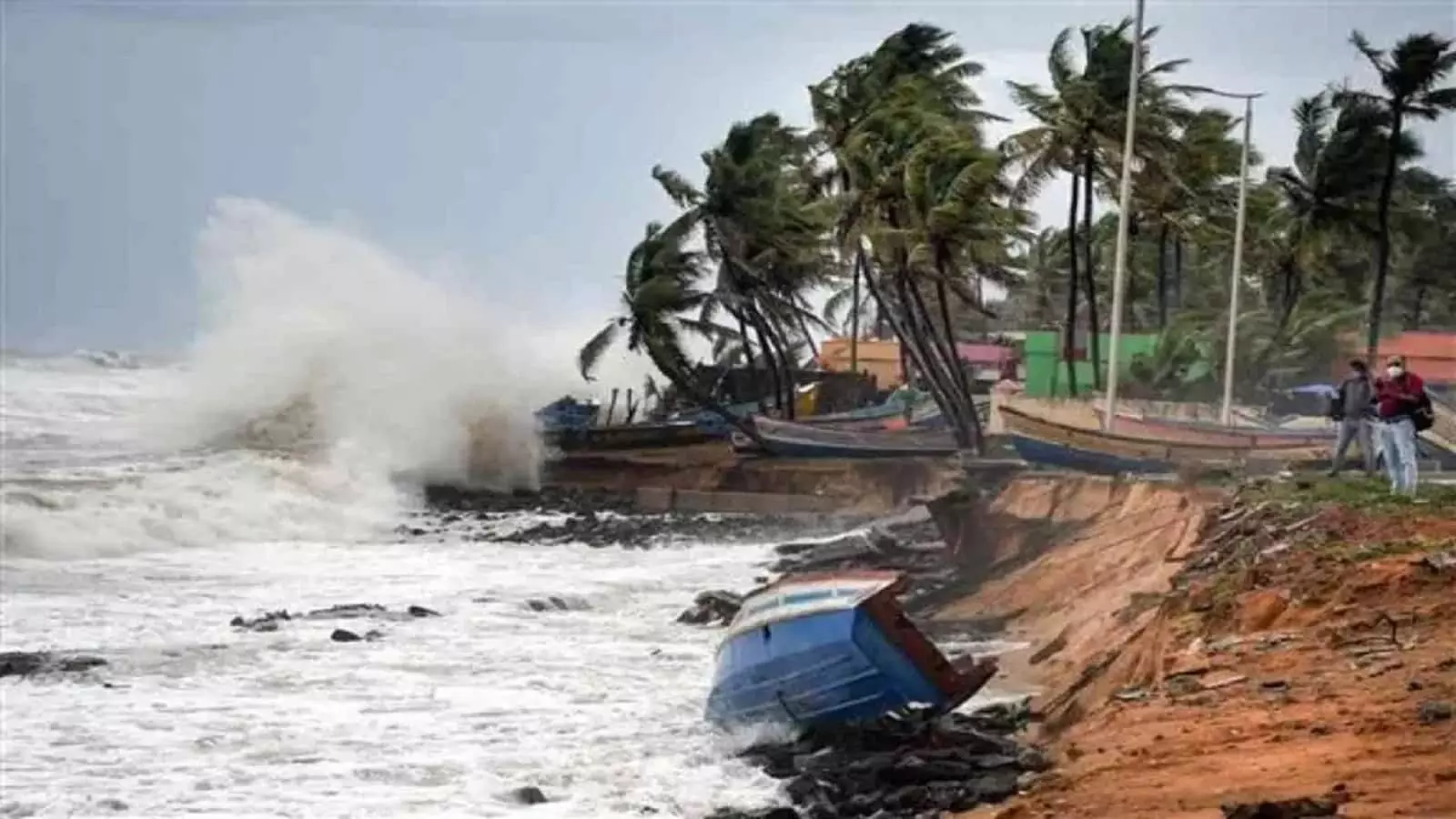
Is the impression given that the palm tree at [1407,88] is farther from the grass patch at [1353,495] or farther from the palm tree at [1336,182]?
the grass patch at [1353,495]

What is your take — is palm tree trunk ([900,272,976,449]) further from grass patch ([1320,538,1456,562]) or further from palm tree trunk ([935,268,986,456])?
grass patch ([1320,538,1456,562])

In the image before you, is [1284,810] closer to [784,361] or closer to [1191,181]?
[784,361]

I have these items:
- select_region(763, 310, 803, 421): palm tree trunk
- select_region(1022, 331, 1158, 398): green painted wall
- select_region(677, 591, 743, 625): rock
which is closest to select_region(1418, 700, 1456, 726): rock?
select_region(677, 591, 743, 625): rock

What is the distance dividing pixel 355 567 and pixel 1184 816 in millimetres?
21700

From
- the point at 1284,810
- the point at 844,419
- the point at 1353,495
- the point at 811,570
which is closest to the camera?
the point at 1284,810

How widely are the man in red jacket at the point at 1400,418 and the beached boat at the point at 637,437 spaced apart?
2731 cm

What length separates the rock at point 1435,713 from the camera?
8383mm

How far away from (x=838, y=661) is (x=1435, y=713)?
4.90 m

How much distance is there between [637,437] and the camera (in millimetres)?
42562

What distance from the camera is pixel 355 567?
28.0 m

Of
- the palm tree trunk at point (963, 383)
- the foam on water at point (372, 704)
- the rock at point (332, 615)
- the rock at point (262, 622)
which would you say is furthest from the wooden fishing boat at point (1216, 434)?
the rock at point (262, 622)

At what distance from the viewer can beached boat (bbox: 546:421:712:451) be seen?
42.6 meters

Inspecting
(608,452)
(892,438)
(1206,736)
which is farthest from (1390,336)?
(1206,736)

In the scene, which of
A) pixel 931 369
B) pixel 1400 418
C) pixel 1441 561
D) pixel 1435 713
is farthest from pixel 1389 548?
pixel 931 369
